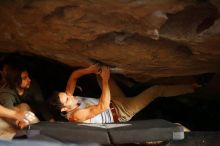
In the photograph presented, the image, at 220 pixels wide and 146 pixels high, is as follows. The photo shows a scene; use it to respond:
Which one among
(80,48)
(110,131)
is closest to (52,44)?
(80,48)

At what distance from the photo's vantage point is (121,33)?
2.18 meters

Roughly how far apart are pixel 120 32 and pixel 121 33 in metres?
0.02

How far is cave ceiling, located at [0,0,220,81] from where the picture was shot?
1906 millimetres

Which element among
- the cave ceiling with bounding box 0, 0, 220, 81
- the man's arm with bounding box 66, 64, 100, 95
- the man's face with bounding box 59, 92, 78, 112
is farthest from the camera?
the man's arm with bounding box 66, 64, 100, 95

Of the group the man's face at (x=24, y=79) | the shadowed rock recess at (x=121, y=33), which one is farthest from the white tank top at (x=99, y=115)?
the man's face at (x=24, y=79)

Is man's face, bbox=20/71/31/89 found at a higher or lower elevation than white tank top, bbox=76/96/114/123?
higher

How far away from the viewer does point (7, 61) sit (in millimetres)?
2652

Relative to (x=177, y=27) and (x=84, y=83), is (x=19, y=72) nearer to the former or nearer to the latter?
(x=84, y=83)

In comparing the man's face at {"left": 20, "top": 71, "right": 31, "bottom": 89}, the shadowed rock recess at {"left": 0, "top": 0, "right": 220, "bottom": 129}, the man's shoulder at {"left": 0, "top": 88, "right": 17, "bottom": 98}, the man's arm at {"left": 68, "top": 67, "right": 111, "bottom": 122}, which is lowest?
the man's arm at {"left": 68, "top": 67, "right": 111, "bottom": 122}

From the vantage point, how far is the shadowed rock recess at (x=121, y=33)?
1.91m

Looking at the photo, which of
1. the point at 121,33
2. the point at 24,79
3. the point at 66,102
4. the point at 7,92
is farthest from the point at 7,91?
the point at 121,33

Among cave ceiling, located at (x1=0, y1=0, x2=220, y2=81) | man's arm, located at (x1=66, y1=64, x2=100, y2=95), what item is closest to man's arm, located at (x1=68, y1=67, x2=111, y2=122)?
man's arm, located at (x1=66, y1=64, x2=100, y2=95)

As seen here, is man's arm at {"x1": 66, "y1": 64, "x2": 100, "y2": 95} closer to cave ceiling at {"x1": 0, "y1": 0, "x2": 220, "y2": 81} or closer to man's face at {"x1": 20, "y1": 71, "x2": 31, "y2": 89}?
cave ceiling at {"x1": 0, "y1": 0, "x2": 220, "y2": 81}

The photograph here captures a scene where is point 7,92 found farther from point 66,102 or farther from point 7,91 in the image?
point 66,102
